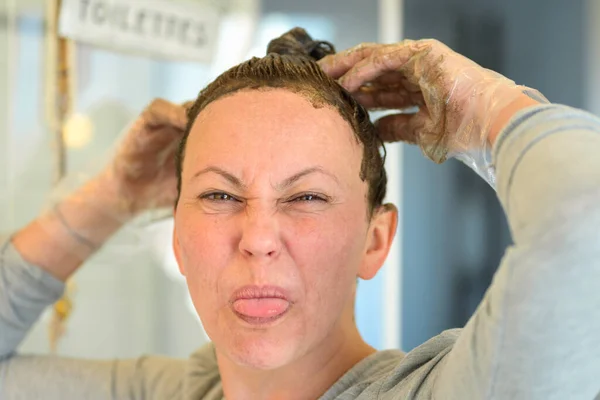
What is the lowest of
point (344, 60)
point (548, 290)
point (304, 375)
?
point (304, 375)

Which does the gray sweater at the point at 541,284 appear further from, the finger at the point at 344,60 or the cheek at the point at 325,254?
the finger at the point at 344,60

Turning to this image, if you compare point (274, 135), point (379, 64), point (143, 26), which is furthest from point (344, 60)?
point (143, 26)

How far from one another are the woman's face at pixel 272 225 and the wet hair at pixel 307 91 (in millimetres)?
15

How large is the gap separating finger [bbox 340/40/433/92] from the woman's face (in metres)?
0.06

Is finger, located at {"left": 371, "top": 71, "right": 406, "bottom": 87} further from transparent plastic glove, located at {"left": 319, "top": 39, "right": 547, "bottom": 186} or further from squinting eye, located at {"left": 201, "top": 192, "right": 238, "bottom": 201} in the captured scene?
squinting eye, located at {"left": 201, "top": 192, "right": 238, "bottom": 201}

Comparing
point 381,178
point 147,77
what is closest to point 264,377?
point 381,178

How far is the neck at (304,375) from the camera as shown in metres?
0.70

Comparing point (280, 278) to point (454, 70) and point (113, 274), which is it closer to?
point (454, 70)

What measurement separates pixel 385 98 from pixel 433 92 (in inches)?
5.5

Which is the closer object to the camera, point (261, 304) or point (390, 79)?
point (261, 304)

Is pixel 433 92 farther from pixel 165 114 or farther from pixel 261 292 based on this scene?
pixel 165 114

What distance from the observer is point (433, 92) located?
0.67 m

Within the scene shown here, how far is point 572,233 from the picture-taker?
45cm

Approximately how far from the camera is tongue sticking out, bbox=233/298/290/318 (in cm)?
63
